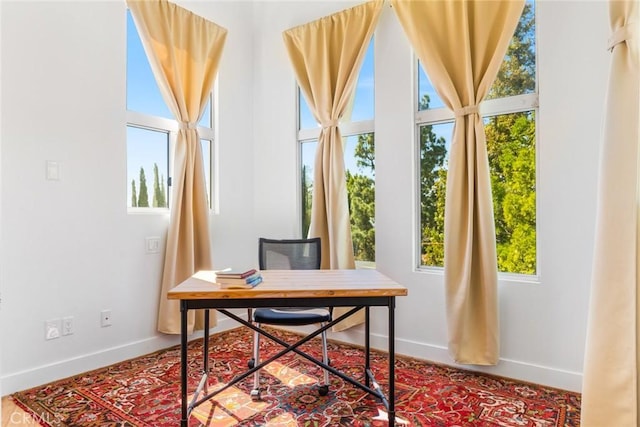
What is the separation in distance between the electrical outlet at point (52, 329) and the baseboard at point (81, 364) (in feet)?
0.58

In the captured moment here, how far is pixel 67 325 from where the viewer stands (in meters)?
2.50

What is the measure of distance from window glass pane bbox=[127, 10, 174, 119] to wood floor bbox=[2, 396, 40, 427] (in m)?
2.09

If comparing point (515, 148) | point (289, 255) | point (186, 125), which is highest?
point (186, 125)

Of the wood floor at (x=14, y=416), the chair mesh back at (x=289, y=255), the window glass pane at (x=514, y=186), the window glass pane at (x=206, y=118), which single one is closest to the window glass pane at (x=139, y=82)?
the window glass pane at (x=206, y=118)

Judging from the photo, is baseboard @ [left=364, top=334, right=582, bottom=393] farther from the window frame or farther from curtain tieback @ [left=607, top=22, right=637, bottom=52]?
curtain tieback @ [left=607, top=22, right=637, bottom=52]

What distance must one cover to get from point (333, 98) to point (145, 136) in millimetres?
1591

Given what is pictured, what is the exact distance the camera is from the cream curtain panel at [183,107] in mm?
2935

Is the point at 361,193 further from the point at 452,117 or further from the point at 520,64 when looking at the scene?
the point at 520,64

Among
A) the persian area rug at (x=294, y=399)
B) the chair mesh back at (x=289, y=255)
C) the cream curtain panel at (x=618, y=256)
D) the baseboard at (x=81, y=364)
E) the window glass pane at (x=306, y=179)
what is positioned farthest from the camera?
the window glass pane at (x=306, y=179)

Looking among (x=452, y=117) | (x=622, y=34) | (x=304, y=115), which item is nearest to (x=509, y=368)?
(x=452, y=117)

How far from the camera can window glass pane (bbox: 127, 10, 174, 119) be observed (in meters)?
2.96

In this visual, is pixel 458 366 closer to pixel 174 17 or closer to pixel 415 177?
pixel 415 177

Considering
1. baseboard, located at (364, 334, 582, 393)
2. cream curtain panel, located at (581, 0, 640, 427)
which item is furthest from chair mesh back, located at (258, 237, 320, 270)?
cream curtain panel, located at (581, 0, 640, 427)

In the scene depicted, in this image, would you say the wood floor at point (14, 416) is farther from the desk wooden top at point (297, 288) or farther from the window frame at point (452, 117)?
the window frame at point (452, 117)
